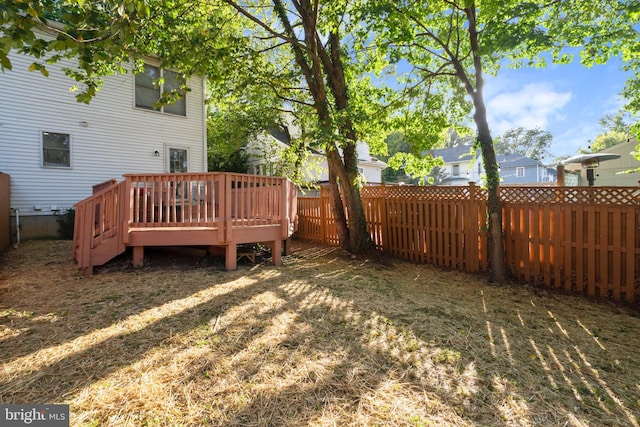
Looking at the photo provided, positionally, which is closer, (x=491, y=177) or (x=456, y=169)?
(x=491, y=177)

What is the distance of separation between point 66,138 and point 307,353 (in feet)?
33.1

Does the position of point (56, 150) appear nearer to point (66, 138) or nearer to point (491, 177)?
point (66, 138)

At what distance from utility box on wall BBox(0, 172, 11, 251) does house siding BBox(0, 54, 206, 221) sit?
80 centimetres

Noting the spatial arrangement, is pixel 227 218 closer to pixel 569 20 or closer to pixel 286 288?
pixel 286 288

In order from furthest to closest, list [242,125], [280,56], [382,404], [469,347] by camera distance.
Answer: [242,125]
[280,56]
[469,347]
[382,404]

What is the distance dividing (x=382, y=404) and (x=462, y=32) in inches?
266

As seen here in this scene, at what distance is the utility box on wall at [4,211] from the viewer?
6.42m

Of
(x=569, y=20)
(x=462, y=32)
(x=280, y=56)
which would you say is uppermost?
(x=280, y=56)

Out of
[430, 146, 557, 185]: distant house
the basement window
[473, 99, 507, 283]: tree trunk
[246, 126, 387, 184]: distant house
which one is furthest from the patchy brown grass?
[430, 146, 557, 185]: distant house

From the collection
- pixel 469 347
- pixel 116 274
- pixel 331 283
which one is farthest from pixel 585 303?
pixel 116 274

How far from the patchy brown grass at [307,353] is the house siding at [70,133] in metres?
5.18

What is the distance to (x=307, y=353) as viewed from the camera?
8.29ft

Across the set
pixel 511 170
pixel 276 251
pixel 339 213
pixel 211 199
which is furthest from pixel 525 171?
pixel 211 199

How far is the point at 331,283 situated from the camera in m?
4.73
